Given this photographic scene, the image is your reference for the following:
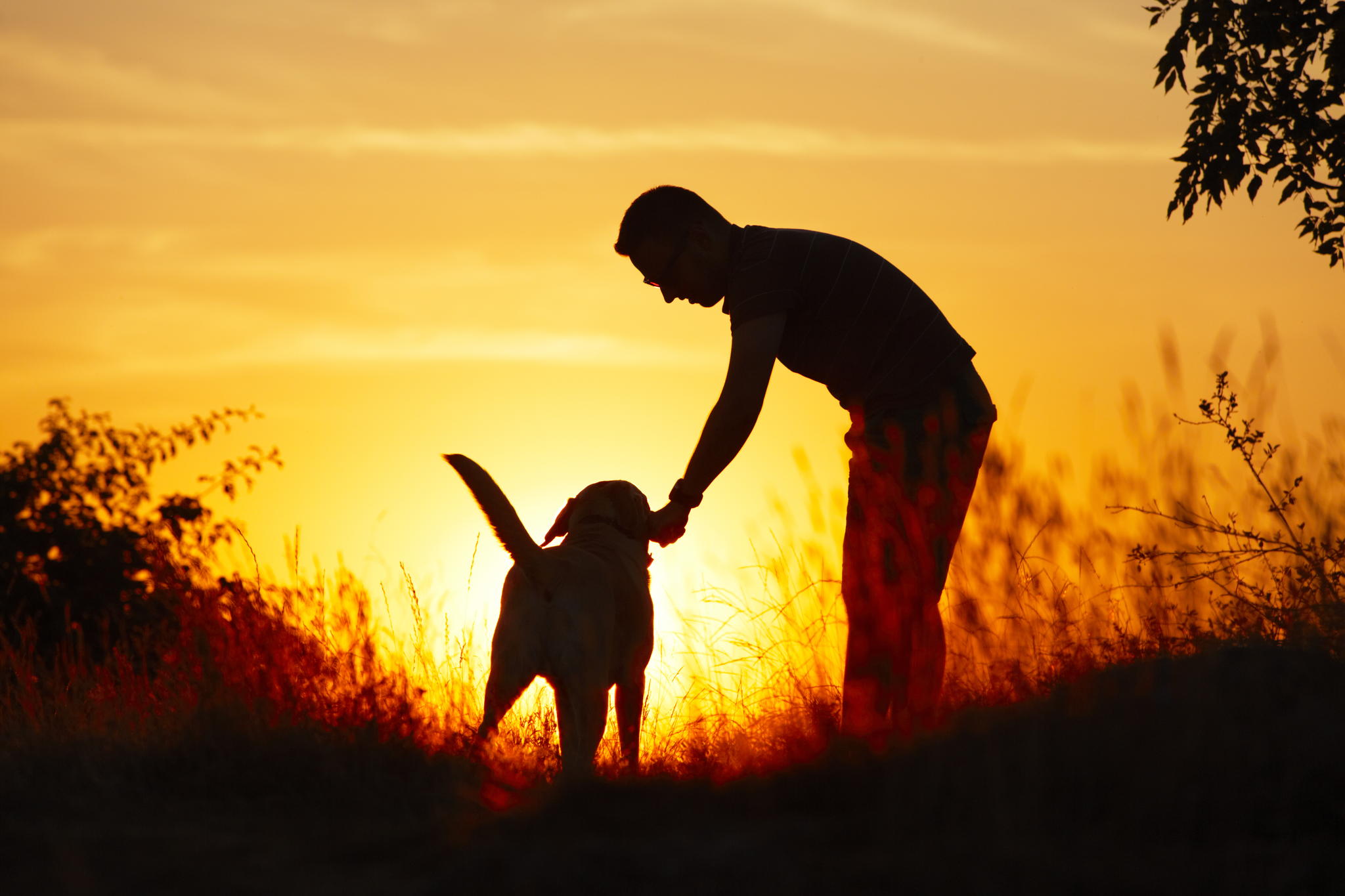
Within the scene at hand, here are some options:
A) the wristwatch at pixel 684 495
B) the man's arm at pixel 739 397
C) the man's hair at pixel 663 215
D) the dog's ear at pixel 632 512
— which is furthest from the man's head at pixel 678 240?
the dog's ear at pixel 632 512

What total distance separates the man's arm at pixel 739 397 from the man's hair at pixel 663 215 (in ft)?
1.34

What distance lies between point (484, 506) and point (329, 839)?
1.63 m

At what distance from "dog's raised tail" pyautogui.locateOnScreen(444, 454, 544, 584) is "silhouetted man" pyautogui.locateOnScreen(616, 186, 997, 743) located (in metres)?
0.46

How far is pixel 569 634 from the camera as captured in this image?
433 centimetres

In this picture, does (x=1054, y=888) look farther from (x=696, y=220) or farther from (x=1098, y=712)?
(x=696, y=220)

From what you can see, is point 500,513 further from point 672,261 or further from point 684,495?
point 672,261

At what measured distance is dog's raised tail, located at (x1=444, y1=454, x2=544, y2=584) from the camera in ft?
13.5

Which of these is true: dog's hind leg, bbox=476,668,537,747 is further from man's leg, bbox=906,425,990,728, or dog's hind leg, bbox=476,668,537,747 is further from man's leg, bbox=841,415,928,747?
man's leg, bbox=906,425,990,728

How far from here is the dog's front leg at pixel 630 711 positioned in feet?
15.0

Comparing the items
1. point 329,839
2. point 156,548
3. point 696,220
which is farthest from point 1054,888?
point 156,548

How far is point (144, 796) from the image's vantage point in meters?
3.04

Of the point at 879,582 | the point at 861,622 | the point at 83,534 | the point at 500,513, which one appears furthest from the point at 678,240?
the point at 83,534

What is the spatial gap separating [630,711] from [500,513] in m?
0.99

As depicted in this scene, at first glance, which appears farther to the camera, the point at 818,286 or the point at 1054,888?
the point at 818,286
